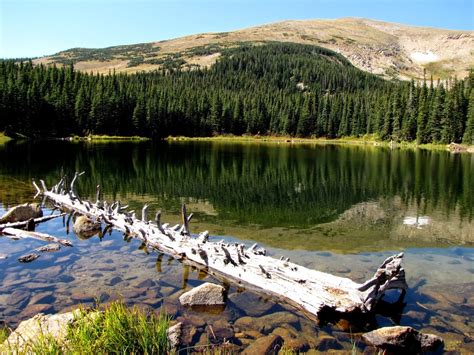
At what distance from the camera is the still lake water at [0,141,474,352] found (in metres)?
13.8

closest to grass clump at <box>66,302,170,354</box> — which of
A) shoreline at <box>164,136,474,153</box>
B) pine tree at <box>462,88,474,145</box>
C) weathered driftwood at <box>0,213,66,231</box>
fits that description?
weathered driftwood at <box>0,213,66,231</box>

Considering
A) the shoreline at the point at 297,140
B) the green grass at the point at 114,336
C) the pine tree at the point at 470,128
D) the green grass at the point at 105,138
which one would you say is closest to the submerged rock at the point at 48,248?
the green grass at the point at 114,336

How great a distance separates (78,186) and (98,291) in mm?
27066

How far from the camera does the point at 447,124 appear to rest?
11712 cm

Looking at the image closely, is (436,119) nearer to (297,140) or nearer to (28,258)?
(297,140)

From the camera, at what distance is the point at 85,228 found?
24469 millimetres

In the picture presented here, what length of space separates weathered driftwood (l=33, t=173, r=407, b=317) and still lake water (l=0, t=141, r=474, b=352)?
557 mm

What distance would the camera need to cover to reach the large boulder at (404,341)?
11.7 m

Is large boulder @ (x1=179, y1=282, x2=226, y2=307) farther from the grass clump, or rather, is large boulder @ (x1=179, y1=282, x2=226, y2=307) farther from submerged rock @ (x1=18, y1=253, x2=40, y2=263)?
submerged rock @ (x1=18, y1=253, x2=40, y2=263)

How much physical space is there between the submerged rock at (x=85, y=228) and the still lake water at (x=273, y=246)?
1.96 ft

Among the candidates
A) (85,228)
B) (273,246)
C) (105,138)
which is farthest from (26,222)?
(105,138)

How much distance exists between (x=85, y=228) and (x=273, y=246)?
36.6 ft

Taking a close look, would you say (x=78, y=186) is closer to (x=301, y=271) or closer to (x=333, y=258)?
(x=333, y=258)

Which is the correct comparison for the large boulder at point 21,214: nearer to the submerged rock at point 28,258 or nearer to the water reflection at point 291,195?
the submerged rock at point 28,258
